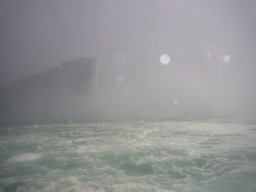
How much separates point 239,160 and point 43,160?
7428mm

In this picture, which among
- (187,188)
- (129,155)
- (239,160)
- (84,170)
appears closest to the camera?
(187,188)

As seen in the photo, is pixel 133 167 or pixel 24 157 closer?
pixel 133 167

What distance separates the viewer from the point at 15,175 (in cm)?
534

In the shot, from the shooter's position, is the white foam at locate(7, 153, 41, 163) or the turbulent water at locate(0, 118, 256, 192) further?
the white foam at locate(7, 153, 41, 163)

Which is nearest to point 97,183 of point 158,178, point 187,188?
point 158,178

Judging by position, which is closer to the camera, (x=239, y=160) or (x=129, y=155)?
(x=239, y=160)

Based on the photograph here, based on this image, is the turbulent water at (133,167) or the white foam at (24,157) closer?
the turbulent water at (133,167)

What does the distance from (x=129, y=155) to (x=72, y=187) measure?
10.3 feet

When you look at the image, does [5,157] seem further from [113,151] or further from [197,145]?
[197,145]

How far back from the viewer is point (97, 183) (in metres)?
4.64

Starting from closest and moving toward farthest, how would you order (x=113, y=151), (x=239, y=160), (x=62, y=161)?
(x=239, y=160)
(x=62, y=161)
(x=113, y=151)

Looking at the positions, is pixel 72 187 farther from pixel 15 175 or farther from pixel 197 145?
pixel 197 145

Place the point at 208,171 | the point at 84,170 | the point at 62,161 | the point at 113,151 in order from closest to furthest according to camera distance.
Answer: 1. the point at 208,171
2. the point at 84,170
3. the point at 62,161
4. the point at 113,151

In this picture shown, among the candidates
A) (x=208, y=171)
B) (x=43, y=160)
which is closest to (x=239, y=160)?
(x=208, y=171)
